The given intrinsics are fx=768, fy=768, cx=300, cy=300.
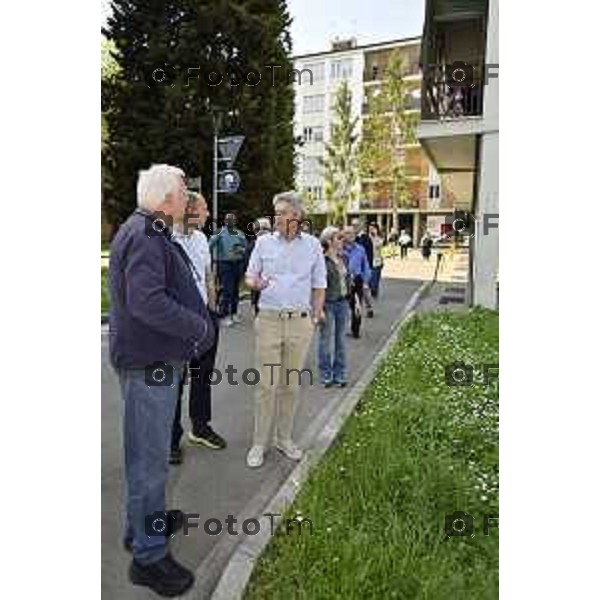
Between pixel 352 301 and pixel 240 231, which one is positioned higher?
pixel 240 231

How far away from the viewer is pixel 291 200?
11.3ft

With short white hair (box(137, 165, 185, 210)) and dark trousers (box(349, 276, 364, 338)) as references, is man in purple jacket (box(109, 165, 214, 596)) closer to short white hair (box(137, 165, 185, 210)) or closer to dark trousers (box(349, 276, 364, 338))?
short white hair (box(137, 165, 185, 210))

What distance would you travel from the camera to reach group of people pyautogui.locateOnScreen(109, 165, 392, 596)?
7.57 ft

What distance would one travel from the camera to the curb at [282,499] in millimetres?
2434

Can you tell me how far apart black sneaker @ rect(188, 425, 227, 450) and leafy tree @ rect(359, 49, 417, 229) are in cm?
401

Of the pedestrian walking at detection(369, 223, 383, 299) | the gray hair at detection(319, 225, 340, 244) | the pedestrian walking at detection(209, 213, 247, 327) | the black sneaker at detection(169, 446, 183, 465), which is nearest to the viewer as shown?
the black sneaker at detection(169, 446, 183, 465)

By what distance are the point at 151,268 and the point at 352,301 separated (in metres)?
5.40

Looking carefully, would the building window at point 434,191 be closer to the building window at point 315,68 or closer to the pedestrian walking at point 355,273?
the pedestrian walking at point 355,273

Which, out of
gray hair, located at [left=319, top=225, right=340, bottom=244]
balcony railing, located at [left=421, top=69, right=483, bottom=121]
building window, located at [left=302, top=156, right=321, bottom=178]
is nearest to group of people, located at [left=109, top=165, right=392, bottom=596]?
gray hair, located at [left=319, top=225, right=340, bottom=244]

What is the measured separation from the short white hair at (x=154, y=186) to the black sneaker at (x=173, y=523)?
1.17 meters
